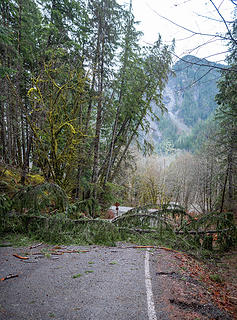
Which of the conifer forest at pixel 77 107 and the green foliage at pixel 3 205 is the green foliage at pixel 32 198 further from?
the green foliage at pixel 3 205

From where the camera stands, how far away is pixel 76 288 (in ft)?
10.2

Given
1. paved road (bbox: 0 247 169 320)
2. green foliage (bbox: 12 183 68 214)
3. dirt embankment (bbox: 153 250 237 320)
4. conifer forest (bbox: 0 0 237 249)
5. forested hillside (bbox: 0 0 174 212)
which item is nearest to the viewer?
paved road (bbox: 0 247 169 320)

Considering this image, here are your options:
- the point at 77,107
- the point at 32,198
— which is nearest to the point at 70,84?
the point at 77,107

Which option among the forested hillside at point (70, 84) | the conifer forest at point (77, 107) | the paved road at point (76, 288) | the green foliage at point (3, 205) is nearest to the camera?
the paved road at point (76, 288)

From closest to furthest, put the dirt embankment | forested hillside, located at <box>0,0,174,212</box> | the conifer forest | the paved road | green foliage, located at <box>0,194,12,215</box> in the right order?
the paved road < the dirt embankment < green foliage, located at <box>0,194,12,215</box> < the conifer forest < forested hillside, located at <box>0,0,174,212</box>

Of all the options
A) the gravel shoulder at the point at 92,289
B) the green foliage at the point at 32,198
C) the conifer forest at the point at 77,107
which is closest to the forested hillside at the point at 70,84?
the conifer forest at the point at 77,107

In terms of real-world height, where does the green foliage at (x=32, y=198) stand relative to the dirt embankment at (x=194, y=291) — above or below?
above

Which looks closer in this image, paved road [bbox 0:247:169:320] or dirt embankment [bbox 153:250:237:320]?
paved road [bbox 0:247:169:320]

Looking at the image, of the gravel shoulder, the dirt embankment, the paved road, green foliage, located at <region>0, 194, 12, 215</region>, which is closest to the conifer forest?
green foliage, located at <region>0, 194, 12, 215</region>

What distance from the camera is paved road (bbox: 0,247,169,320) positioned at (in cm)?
251

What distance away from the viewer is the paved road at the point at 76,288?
8.23 feet

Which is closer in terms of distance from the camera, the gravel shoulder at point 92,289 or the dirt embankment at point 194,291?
the gravel shoulder at point 92,289

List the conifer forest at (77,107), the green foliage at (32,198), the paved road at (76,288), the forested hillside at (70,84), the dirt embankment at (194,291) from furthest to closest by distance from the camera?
the forested hillside at (70,84)
the conifer forest at (77,107)
the green foliage at (32,198)
the dirt embankment at (194,291)
the paved road at (76,288)

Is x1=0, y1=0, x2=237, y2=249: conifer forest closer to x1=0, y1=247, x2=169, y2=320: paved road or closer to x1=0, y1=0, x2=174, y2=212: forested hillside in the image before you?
x1=0, y1=0, x2=174, y2=212: forested hillside
